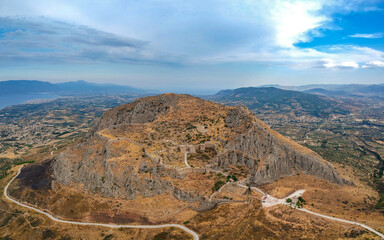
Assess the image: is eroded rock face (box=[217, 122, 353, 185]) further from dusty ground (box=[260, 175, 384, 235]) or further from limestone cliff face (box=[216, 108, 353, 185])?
dusty ground (box=[260, 175, 384, 235])

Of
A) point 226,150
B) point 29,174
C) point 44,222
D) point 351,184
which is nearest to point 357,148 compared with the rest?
point 351,184

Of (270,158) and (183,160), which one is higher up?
(270,158)

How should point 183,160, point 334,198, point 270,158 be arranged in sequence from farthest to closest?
1. point 183,160
2. point 270,158
3. point 334,198


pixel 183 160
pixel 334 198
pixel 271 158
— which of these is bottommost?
pixel 334 198

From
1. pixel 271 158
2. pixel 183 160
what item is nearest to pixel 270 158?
pixel 271 158

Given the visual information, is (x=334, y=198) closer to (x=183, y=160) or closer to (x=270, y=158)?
(x=270, y=158)

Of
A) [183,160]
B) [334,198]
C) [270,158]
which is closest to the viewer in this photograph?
[334,198]

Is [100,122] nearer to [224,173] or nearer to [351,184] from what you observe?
[224,173]

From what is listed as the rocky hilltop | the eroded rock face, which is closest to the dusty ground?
the eroded rock face

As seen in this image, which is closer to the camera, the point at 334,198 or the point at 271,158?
the point at 334,198
